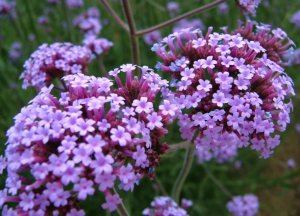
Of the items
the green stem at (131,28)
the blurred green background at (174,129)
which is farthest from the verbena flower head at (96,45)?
the blurred green background at (174,129)

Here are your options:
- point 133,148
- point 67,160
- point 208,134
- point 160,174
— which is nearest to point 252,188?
point 160,174

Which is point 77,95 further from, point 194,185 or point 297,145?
Answer: point 297,145

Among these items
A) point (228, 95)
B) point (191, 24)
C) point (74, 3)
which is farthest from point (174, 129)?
point (228, 95)

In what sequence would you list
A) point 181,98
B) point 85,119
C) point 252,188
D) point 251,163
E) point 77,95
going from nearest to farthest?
point 85,119 < point 77,95 < point 181,98 < point 252,188 < point 251,163

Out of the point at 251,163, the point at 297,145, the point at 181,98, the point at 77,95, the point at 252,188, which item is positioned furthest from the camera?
the point at 297,145

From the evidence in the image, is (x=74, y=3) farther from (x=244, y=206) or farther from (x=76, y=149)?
(x=76, y=149)

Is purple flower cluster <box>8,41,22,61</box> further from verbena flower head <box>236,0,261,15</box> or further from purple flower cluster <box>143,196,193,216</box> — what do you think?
verbena flower head <box>236,0,261,15</box>
